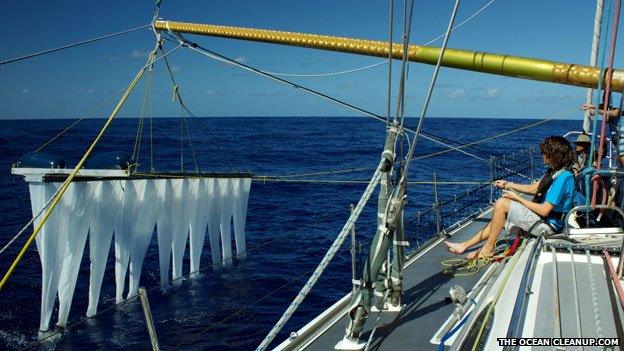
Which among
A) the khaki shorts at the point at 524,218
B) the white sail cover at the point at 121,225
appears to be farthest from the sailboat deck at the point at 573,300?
the white sail cover at the point at 121,225


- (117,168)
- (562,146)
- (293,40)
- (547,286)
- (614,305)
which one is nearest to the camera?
(614,305)

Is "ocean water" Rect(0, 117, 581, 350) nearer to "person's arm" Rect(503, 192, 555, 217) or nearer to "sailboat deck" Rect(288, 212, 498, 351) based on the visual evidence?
"sailboat deck" Rect(288, 212, 498, 351)

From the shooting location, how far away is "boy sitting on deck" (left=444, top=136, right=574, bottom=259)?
6.68 metres

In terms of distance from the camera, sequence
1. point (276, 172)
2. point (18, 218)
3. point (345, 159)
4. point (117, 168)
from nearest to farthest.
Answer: point (117, 168), point (18, 218), point (276, 172), point (345, 159)

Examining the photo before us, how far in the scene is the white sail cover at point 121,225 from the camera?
10914 mm

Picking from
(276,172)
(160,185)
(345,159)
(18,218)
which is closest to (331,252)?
(160,185)

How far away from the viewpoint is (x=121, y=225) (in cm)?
1236

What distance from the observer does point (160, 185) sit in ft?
43.0

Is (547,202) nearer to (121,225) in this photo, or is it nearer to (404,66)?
(404,66)

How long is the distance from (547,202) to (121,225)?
10313 mm

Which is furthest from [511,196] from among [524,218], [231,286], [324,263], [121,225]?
[231,286]

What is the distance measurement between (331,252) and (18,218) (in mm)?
23639

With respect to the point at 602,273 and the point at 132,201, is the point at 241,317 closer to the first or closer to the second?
the point at 132,201

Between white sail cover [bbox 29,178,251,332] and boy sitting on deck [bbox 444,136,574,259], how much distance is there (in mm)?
6853
